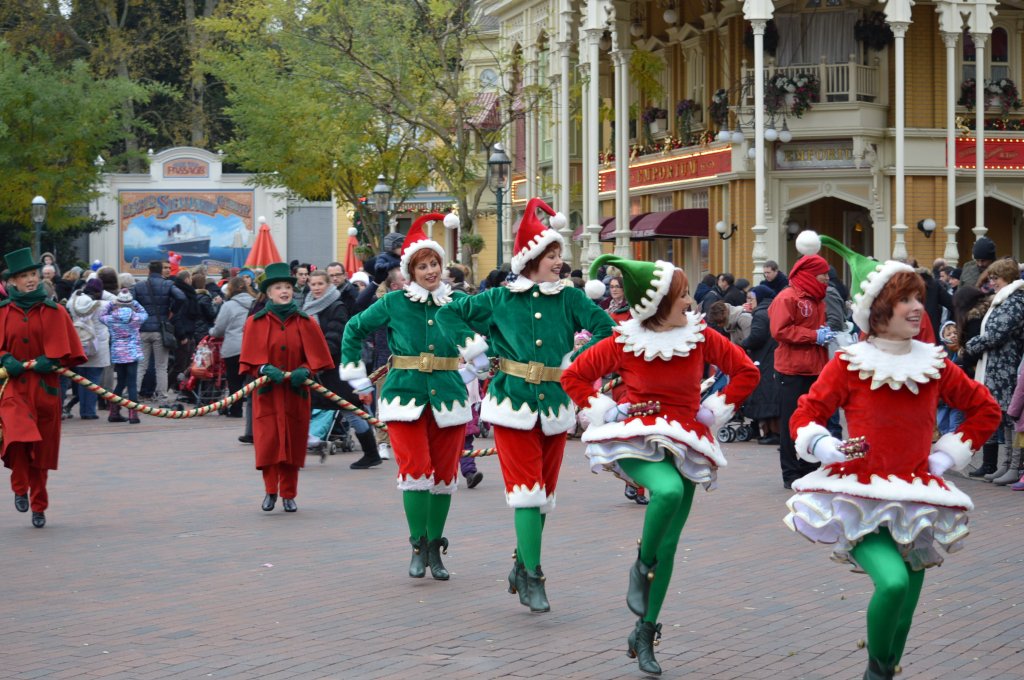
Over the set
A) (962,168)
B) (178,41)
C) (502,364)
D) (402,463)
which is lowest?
(402,463)

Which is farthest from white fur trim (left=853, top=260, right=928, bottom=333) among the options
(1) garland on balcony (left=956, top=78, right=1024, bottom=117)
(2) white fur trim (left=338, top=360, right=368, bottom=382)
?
(1) garland on balcony (left=956, top=78, right=1024, bottom=117)

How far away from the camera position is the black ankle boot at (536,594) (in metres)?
7.82

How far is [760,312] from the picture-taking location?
15828mm

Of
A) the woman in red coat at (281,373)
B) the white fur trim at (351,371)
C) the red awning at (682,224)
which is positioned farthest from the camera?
Answer: the red awning at (682,224)

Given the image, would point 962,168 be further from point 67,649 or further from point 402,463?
point 67,649

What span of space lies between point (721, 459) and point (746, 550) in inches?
116

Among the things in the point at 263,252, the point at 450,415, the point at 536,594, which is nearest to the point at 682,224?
the point at 263,252

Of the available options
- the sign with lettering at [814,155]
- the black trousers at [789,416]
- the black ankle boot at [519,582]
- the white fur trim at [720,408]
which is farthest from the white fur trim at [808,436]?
the sign with lettering at [814,155]

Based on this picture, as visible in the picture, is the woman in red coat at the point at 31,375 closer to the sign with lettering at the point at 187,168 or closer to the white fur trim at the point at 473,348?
the white fur trim at the point at 473,348

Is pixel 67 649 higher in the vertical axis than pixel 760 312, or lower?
lower

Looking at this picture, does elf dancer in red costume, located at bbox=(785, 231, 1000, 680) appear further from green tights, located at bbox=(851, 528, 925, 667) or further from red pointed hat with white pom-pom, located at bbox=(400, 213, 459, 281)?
red pointed hat with white pom-pom, located at bbox=(400, 213, 459, 281)

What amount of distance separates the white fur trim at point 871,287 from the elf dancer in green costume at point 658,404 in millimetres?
941

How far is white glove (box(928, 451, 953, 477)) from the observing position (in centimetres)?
599

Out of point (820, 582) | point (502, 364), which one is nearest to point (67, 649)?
point (502, 364)
